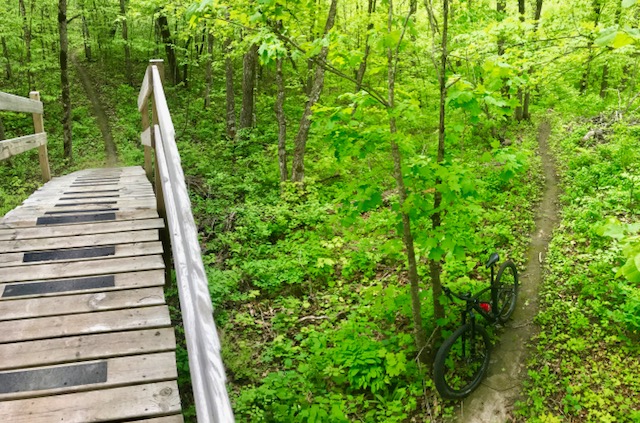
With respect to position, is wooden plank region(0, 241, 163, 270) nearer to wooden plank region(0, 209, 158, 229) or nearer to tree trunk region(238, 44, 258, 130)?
wooden plank region(0, 209, 158, 229)

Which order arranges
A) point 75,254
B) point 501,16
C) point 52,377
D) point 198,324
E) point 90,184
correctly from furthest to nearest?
point 501,16 → point 90,184 → point 75,254 → point 52,377 → point 198,324

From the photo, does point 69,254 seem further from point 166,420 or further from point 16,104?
point 16,104

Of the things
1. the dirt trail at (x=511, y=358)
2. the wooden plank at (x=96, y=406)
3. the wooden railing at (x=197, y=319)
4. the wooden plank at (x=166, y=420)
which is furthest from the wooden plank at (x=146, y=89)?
the dirt trail at (x=511, y=358)

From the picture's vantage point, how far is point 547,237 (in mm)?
8062

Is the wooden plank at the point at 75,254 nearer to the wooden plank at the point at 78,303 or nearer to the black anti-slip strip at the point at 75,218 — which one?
the wooden plank at the point at 78,303

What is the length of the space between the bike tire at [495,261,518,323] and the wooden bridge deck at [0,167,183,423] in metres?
4.47

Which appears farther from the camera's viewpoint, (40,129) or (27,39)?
(27,39)

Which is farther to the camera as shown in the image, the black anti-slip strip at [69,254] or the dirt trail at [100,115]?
the dirt trail at [100,115]

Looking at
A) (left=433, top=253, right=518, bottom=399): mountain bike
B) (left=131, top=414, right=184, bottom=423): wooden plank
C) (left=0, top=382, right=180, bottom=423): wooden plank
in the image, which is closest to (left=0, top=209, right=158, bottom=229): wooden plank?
(left=0, top=382, right=180, bottom=423): wooden plank

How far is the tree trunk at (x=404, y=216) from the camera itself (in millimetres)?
4664

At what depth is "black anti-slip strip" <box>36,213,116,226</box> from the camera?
4.35 metres

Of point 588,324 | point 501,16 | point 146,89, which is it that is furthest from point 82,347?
point 501,16

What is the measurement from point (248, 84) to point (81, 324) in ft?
39.7

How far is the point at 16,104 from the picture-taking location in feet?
17.3
